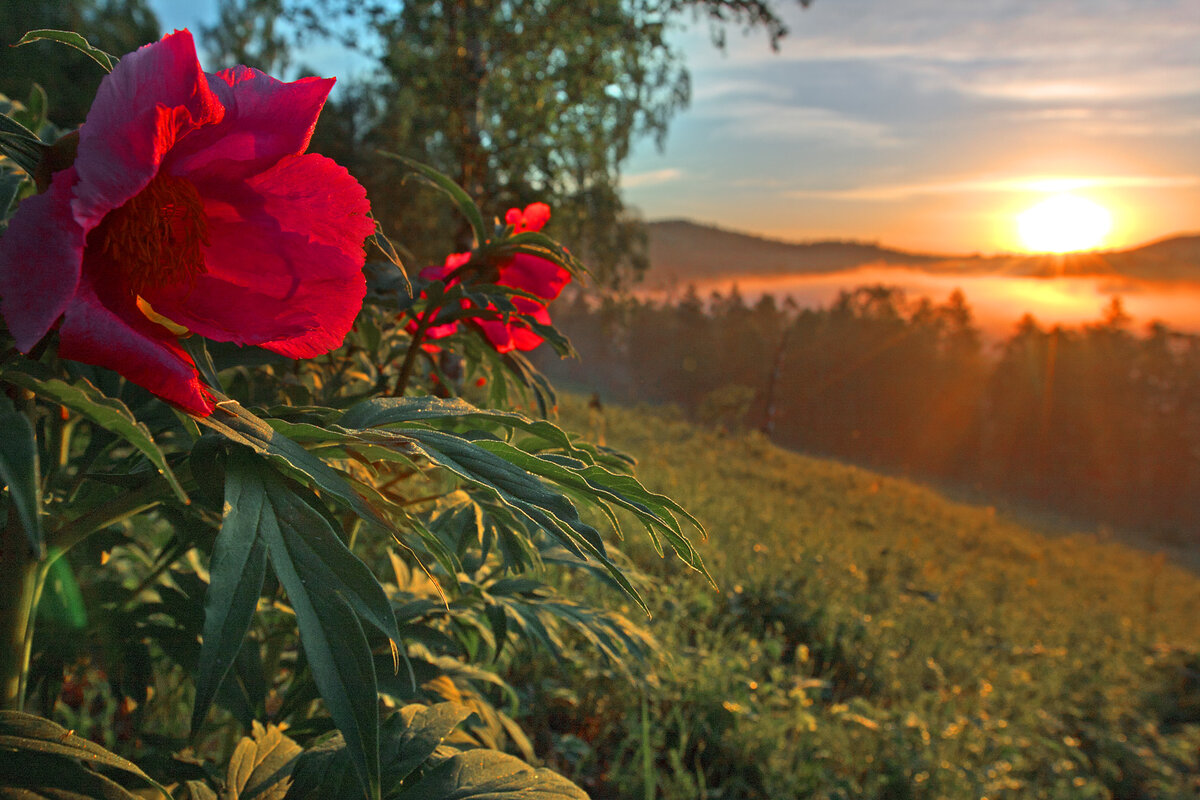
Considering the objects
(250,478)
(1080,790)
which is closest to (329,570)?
(250,478)

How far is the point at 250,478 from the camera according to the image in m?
0.49

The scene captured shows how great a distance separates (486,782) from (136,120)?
0.70m

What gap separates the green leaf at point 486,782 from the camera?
762mm

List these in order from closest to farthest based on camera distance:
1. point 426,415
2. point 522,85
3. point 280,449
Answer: point 280,449 < point 426,415 < point 522,85

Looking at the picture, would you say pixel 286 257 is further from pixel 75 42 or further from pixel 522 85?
pixel 522 85

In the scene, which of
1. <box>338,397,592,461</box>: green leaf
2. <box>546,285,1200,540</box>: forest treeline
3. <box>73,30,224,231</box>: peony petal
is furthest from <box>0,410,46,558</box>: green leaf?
<box>546,285,1200,540</box>: forest treeline

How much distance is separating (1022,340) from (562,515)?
43.2m

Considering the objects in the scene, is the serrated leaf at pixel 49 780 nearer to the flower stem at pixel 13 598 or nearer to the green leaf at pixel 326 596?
the flower stem at pixel 13 598

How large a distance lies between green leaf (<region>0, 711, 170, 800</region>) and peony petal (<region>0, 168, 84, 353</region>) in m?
0.32

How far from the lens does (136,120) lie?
42cm

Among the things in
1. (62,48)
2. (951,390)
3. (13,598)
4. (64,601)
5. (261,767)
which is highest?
(62,48)

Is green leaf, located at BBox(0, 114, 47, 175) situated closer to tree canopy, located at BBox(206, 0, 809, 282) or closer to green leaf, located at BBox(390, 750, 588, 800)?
green leaf, located at BBox(390, 750, 588, 800)

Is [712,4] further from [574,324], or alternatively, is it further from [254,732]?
[574,324]

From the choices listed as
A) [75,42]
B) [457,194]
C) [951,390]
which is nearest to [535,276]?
[457,194]
